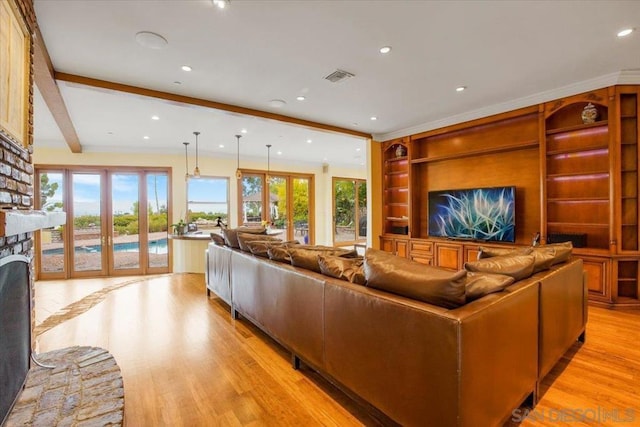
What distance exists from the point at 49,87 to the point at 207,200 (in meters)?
4.33

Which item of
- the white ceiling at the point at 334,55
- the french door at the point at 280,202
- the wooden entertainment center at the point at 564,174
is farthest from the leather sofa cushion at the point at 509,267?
the french door at the point at 280,202

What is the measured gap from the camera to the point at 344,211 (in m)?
10.1

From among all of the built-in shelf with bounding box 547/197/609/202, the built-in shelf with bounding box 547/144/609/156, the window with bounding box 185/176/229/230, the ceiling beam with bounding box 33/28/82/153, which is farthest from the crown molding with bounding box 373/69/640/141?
the ceiling beam with bounding box 33/28/82/153

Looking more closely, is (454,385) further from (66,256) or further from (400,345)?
(66,256)

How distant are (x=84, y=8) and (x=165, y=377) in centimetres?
286

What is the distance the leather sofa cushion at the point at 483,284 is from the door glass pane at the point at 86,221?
735 cm

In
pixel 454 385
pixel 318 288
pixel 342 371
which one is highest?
pixel 318 288

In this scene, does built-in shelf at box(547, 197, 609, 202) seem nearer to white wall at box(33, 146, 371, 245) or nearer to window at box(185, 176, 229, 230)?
white wall at box(33, 146, 371, 245)

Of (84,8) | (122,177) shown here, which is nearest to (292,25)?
(84,8)

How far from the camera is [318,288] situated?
2096 millimetres

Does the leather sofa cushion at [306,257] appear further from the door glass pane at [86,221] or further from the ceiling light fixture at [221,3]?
the door glass pane at [86,221]

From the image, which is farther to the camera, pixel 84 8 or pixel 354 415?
pixel 84 8

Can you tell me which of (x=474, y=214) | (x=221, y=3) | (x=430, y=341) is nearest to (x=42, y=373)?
(x=430, y=341)

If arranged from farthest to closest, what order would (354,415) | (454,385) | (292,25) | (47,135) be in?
(47,135) → (292,25) → (354,415) → (454,385)
